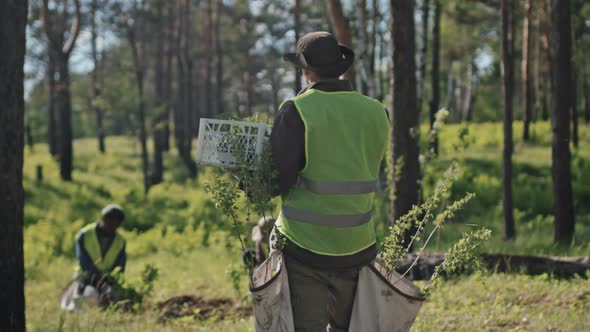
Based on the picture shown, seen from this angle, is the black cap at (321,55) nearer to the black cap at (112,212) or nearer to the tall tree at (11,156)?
the tall tree at (11,156)

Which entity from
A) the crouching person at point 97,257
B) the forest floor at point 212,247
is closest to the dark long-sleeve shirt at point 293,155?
the forest floor at point 212,247

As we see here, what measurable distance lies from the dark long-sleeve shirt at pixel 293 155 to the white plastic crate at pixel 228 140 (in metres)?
0.21

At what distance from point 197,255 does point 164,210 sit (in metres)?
6.24

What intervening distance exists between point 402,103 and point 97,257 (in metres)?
4.56

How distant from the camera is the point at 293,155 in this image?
3225 millimetres

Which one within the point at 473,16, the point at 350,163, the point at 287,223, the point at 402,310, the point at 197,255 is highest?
the point at 473,16

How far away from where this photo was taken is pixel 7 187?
475cm

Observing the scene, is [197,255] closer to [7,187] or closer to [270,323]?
[7,187]

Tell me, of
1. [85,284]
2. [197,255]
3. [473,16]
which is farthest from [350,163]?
[473,16]

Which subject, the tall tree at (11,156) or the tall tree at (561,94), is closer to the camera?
the tall tree at (11,156)

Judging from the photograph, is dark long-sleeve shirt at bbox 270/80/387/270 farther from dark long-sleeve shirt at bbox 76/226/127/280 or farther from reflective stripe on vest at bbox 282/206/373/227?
dark long-sleeve shirt at bbox 76/226/127/280

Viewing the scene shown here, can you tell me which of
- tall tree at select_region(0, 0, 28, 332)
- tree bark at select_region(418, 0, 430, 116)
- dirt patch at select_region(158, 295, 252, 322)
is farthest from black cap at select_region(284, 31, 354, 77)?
tree bark at select_region(418, 0, 430, 116)

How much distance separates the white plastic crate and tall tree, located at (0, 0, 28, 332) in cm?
200

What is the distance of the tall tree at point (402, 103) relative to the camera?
25.9 feet
